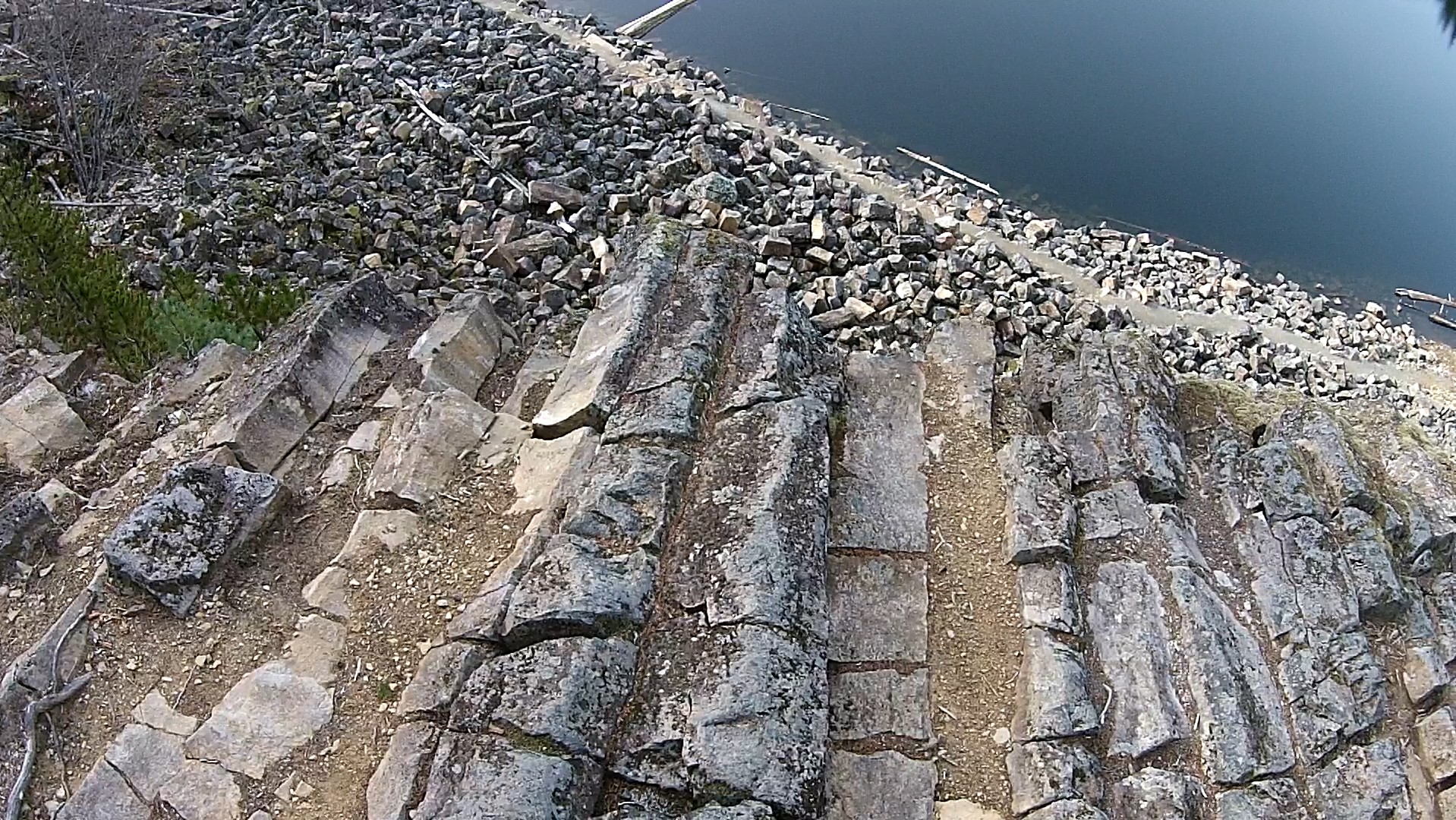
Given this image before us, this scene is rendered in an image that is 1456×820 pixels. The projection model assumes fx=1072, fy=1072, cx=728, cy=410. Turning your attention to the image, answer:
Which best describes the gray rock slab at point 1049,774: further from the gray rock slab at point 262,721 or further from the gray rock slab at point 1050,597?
the gray rock slab at point 262,721

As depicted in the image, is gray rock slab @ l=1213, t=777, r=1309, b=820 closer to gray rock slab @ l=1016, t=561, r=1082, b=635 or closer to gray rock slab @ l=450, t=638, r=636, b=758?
gray rock slab @ l=1016, t=561, r=1082, b=635

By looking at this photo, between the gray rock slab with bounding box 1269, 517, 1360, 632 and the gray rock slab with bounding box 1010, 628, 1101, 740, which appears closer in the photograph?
the gray rock slab with bounding box 1010, 628, 1101, 740

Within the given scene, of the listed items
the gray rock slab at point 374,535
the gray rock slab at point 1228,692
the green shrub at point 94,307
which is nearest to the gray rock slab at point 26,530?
the gray rock slab at point 374,535

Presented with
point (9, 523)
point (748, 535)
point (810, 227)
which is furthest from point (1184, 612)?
point (810, 227)

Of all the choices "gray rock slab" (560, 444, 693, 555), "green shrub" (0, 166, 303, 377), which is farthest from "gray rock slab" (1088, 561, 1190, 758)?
"green shrub" (0, 166, 303, 377)

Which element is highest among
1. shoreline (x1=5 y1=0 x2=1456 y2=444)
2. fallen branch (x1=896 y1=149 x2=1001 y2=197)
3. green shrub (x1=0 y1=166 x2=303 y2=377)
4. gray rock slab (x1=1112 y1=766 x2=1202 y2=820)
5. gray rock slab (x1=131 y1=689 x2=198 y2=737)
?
fallen branch (x1=896 y1=149 x2=1001 y2=197)

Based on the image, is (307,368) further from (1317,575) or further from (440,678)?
(1317,575)

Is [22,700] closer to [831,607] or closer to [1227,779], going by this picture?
[831,607]
